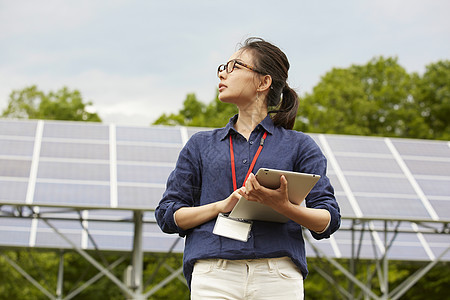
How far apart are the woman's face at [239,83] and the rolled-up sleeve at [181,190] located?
257 millimetres

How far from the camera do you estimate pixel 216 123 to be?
1331 inches

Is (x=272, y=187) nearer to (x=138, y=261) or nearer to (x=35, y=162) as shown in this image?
(x=138, y=261)

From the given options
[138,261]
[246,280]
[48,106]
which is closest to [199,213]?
[246,280]

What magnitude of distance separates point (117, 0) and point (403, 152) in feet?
119

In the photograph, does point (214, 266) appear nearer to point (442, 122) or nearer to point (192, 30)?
point (442, 122)

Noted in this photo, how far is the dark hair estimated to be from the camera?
10.6 ft

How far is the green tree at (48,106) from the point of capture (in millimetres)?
40156

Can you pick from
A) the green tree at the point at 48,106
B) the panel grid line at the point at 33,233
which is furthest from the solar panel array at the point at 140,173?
the green tree at the point at 48,106

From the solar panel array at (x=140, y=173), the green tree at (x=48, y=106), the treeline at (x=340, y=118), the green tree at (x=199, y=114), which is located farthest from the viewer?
the green tree at (x=48, y=106)

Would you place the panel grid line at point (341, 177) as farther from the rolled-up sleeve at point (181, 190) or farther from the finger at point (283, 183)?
the finger at point (283, 183)

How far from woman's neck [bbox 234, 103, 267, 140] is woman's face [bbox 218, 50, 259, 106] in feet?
0.23

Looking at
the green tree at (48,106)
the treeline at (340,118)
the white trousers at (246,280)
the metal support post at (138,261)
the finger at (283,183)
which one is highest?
the green tree at (48,106)

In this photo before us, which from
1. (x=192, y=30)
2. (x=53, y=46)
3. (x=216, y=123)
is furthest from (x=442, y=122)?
(x=53, y=46)

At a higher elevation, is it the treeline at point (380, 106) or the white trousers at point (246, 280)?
the treeline at point (380, 106)
